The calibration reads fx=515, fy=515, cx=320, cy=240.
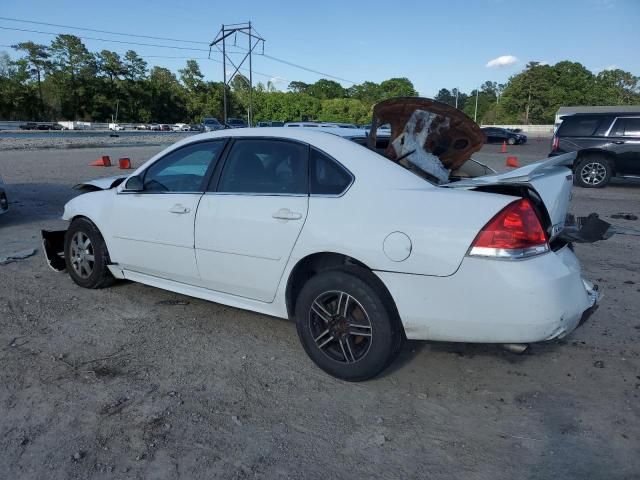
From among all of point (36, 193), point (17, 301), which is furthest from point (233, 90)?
point (17, 301)

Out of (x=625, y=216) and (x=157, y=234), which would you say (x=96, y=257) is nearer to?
(x=157, y=234)

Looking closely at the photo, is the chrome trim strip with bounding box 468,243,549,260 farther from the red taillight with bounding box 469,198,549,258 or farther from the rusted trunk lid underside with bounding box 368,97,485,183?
the rusted trunk lid underside with bounding box 368,97,485,183

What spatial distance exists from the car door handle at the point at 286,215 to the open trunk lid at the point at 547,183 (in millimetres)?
959

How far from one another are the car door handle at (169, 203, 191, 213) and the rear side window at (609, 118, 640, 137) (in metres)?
12.2

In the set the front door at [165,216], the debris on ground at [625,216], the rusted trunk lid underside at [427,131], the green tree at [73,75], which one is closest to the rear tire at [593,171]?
the debris on ground at [625,216]

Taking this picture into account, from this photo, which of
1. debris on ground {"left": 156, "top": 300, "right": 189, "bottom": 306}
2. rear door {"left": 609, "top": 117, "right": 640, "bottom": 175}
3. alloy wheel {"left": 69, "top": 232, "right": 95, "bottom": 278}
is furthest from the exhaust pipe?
rear door {"left": 609, "top": 117, "right": 640, "bottom": 175}

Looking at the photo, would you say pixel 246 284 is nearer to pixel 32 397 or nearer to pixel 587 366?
pixel 32 397

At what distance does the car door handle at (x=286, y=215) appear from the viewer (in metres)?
3.36

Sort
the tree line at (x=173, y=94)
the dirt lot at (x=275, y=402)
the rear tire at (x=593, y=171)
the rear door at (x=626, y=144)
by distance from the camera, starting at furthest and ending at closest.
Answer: the tree line at (x=173, y=94) < the rear tire at (x=593, y=171) < the rear door at (x=626, y=144) < the dirt lot at (x=275, y=402)

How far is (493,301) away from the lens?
2.79 metres

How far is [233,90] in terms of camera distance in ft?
331

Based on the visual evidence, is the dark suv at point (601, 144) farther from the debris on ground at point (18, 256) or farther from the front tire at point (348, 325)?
the debris on ground at point (18, 256)

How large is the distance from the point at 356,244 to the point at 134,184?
7.49ft

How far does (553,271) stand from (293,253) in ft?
5.12
